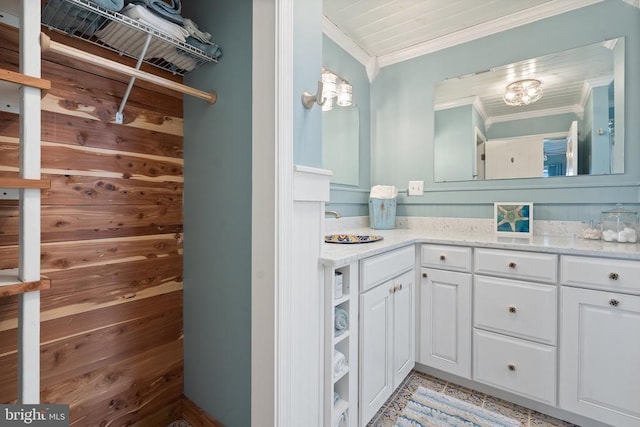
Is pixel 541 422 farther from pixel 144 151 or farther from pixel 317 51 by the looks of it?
pixel 144 151

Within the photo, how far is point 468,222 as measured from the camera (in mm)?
2215

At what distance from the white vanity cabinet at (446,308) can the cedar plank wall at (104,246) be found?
1455 millimetres

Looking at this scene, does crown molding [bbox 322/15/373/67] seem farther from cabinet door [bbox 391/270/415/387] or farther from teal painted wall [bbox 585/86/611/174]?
cabinet door [bbox 391/270/415/387]

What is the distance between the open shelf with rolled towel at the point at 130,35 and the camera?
3.11 feet

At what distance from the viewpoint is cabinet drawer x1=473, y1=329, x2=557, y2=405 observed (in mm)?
1495

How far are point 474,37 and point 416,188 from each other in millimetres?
1215

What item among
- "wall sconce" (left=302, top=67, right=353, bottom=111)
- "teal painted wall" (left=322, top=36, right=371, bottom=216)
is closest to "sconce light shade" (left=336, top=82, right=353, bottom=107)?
"wall sconce" (left=302, top=67, right=353, bottom=111)

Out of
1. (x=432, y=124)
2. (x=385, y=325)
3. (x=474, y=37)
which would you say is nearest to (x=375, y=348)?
(x=385, y=325)

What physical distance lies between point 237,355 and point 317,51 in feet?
4.31

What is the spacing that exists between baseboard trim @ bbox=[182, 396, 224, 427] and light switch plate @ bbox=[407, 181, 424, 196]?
206cm

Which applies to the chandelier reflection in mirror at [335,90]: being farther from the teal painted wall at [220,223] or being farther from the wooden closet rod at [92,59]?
the wooden closet rod at [92,59]

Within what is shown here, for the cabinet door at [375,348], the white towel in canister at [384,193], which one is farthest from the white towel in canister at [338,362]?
the white towel in canister at [384,193]

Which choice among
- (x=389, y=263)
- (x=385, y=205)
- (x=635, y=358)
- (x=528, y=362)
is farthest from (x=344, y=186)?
(x=635, y=358)

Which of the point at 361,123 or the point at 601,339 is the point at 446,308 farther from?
the point at 361,123
